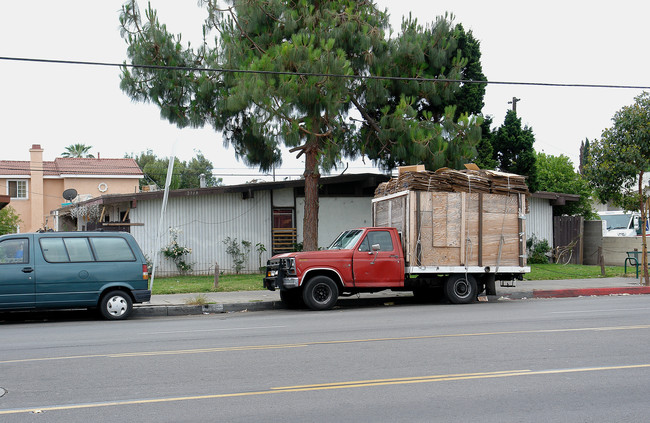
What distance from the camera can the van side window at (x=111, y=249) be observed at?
546 inches

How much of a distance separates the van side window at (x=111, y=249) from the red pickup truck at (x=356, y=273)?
3.37 m

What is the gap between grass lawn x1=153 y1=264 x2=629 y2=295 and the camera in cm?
1877

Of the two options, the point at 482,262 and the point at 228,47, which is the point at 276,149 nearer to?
the point at 228,47

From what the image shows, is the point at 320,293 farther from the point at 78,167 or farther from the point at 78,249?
the point at 78,167

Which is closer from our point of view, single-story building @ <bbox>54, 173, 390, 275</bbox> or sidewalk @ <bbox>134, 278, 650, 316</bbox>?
sidewalk @ <bbox>134, 278, 650, 316</bbox>

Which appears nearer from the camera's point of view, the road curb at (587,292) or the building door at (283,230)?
the road curb at (587,292)

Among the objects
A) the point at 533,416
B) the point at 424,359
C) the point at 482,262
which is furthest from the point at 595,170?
the point at 533,416

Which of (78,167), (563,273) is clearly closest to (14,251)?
(563,273)

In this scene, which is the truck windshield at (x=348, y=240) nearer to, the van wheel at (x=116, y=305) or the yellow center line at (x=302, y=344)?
the van wheel at (x=116, y=305)

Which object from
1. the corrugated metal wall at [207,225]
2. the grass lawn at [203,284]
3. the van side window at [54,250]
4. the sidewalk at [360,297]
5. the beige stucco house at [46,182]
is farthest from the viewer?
the beige stucco house at [46,182]

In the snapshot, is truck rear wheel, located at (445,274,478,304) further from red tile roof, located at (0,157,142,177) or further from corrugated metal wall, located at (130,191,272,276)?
red tile roof, located at (0,157,142,177)

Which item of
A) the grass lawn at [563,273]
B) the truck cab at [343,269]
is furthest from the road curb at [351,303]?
the grass lawn at [563,273]

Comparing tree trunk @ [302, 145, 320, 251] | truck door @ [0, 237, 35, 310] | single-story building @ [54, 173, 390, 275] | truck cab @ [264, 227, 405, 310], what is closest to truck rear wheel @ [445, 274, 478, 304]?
truck cab @ [264, 227, 405, 310]

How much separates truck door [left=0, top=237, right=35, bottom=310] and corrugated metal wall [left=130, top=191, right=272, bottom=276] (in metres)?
10.5
